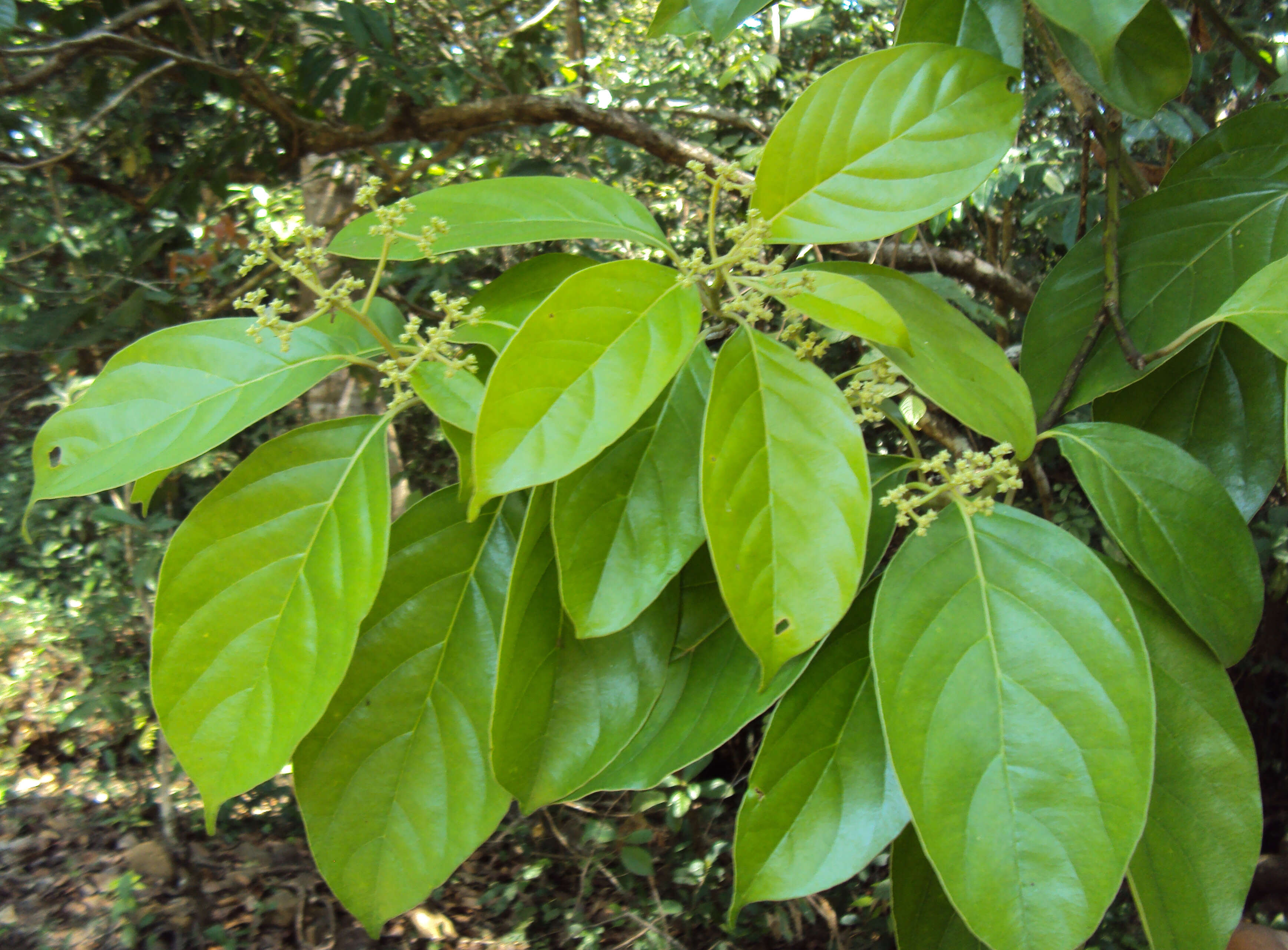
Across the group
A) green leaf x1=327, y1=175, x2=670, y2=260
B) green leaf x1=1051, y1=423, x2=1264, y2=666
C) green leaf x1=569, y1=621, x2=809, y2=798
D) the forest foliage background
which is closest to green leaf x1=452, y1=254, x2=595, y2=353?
green leaf x1=327, y1=175, x2=670, y2=260

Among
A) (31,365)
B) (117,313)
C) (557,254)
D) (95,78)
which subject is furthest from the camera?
(31,365)

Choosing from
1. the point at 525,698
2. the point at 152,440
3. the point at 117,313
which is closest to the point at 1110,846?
the point at 525,698

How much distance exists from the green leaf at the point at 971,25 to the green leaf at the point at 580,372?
327mm

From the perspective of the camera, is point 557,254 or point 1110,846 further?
point 557,254

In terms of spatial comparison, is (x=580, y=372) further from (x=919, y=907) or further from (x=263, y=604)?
(x=919, y=907)

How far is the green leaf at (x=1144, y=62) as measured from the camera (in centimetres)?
61

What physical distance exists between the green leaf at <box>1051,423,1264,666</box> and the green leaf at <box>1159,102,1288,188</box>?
0.99ft

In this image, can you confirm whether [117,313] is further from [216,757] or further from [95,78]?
[216,757]

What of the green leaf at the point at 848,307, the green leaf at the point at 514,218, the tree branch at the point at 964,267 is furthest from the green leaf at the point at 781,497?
the tree branch at the point at 964,267

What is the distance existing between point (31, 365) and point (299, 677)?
2.44m

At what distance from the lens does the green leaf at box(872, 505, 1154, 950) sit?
0.41 meters

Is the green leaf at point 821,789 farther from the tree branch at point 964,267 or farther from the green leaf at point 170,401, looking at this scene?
the tree branch at point 964,267

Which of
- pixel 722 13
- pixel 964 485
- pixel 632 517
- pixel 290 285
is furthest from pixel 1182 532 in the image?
pixel 290 285

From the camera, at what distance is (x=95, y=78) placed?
1.63 metres
